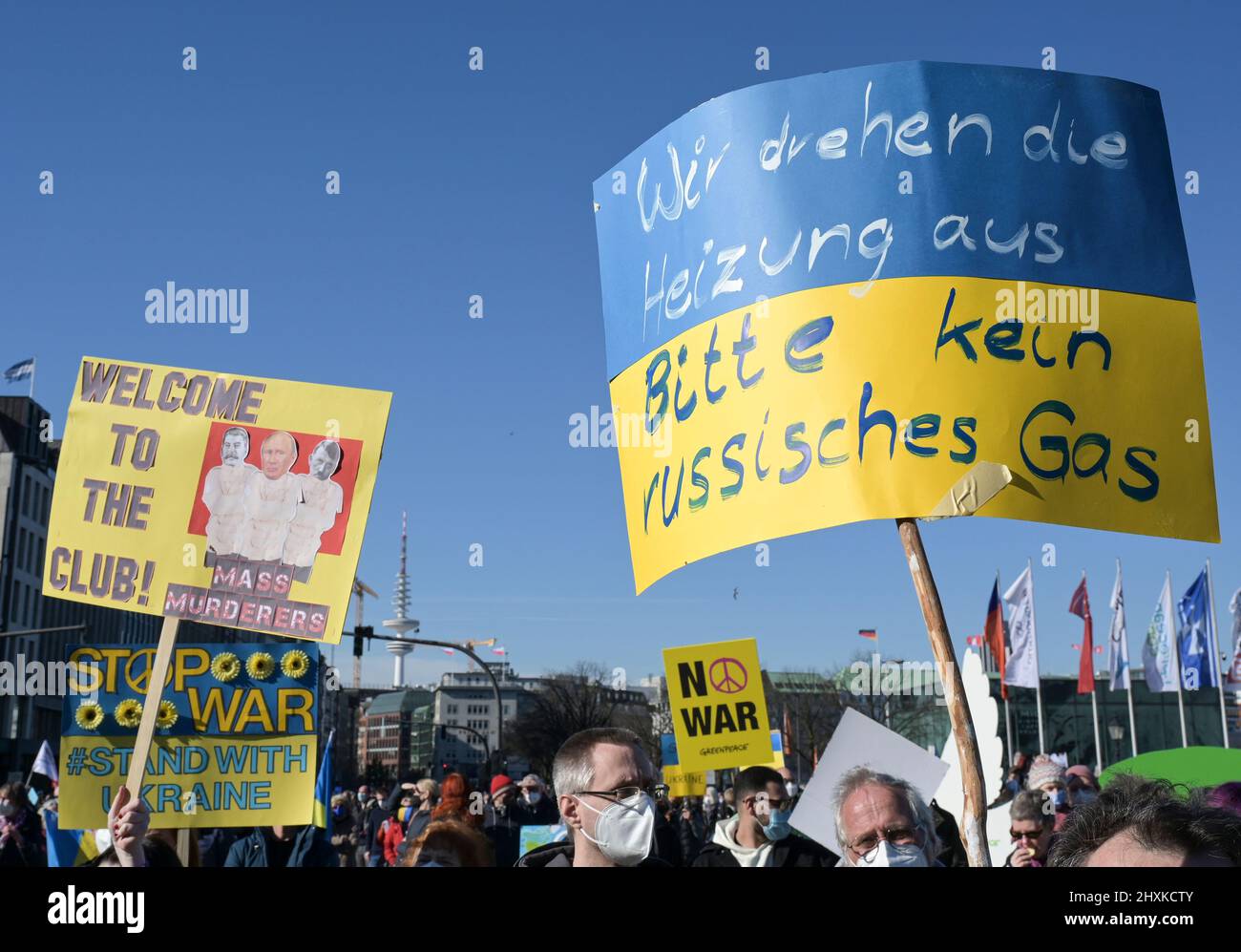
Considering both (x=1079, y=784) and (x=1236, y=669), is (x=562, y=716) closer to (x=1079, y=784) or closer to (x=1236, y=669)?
(x=1236, y=669)

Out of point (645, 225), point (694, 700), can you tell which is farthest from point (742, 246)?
point (694, 700)

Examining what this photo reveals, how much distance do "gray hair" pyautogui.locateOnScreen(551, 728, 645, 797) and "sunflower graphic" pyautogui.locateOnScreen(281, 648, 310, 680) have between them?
4.04 metres

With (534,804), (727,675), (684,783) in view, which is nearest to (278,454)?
(727,675)

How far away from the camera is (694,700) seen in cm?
1173

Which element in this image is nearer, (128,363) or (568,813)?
(568,813)

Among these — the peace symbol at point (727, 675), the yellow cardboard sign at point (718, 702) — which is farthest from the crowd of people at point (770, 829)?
the peace symbol at point (727, 675)

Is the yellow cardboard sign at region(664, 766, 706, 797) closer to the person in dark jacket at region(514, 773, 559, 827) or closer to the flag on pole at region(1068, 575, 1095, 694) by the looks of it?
the person in dark jacket at region(514, 773, 559, 827)

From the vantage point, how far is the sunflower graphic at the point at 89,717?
779 centimetres

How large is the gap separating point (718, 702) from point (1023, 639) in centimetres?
2780

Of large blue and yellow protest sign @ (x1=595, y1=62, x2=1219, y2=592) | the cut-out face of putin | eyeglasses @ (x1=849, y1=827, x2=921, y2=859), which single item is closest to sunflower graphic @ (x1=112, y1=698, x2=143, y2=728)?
the cut-out face of putin

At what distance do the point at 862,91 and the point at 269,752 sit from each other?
18.4ft

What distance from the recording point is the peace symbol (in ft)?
38.5

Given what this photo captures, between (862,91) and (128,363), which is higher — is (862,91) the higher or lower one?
the higher one
